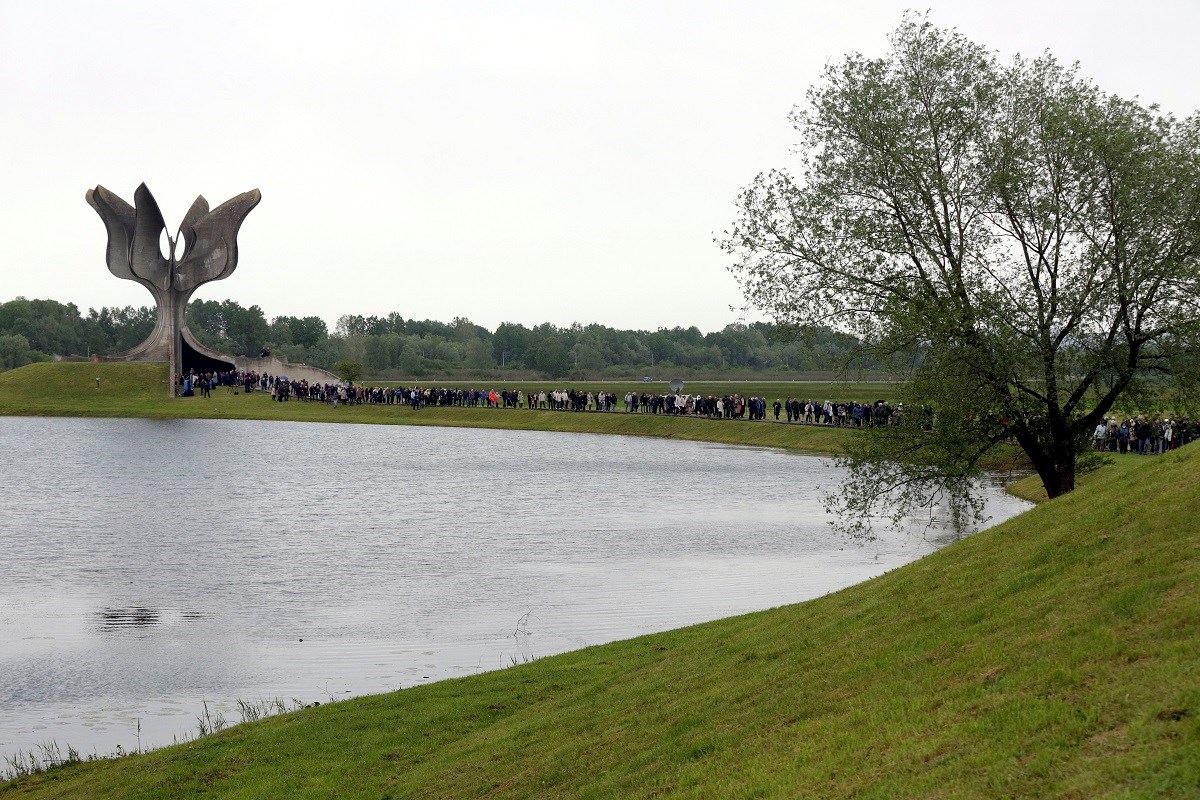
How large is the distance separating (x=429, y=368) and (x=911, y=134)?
15060cm

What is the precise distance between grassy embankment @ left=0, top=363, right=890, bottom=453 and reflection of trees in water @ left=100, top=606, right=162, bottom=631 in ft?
133

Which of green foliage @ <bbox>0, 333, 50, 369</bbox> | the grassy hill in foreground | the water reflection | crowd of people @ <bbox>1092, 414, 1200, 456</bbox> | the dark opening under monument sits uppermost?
the dark opening under monument

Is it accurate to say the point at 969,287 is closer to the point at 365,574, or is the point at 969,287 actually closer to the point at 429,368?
the point at 365,574

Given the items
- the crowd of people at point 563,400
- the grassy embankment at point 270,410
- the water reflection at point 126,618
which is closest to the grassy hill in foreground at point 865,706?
the water reflection at point 126,618

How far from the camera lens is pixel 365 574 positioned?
2353 centimetres

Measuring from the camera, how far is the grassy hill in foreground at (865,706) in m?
6.89

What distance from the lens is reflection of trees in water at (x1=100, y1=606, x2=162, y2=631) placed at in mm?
18875

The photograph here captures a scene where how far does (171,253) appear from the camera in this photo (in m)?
92.4

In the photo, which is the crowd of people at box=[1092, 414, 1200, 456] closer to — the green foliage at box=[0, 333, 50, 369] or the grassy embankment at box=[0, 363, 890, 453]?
the grassy embankment at box=[0, 363, 890, 453]

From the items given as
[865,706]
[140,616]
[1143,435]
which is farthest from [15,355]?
[865,706]

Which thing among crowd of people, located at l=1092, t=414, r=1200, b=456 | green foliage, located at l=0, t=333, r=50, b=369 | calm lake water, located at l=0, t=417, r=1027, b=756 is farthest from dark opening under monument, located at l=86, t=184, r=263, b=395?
green foliage, located at l=0, t=333, r=50, b=369

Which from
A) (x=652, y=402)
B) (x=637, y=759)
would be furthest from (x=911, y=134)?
(x=652, y=402)

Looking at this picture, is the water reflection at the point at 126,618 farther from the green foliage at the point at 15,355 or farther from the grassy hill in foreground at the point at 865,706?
the green foliage at the point at 15,355

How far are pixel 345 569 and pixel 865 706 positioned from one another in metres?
16.9
